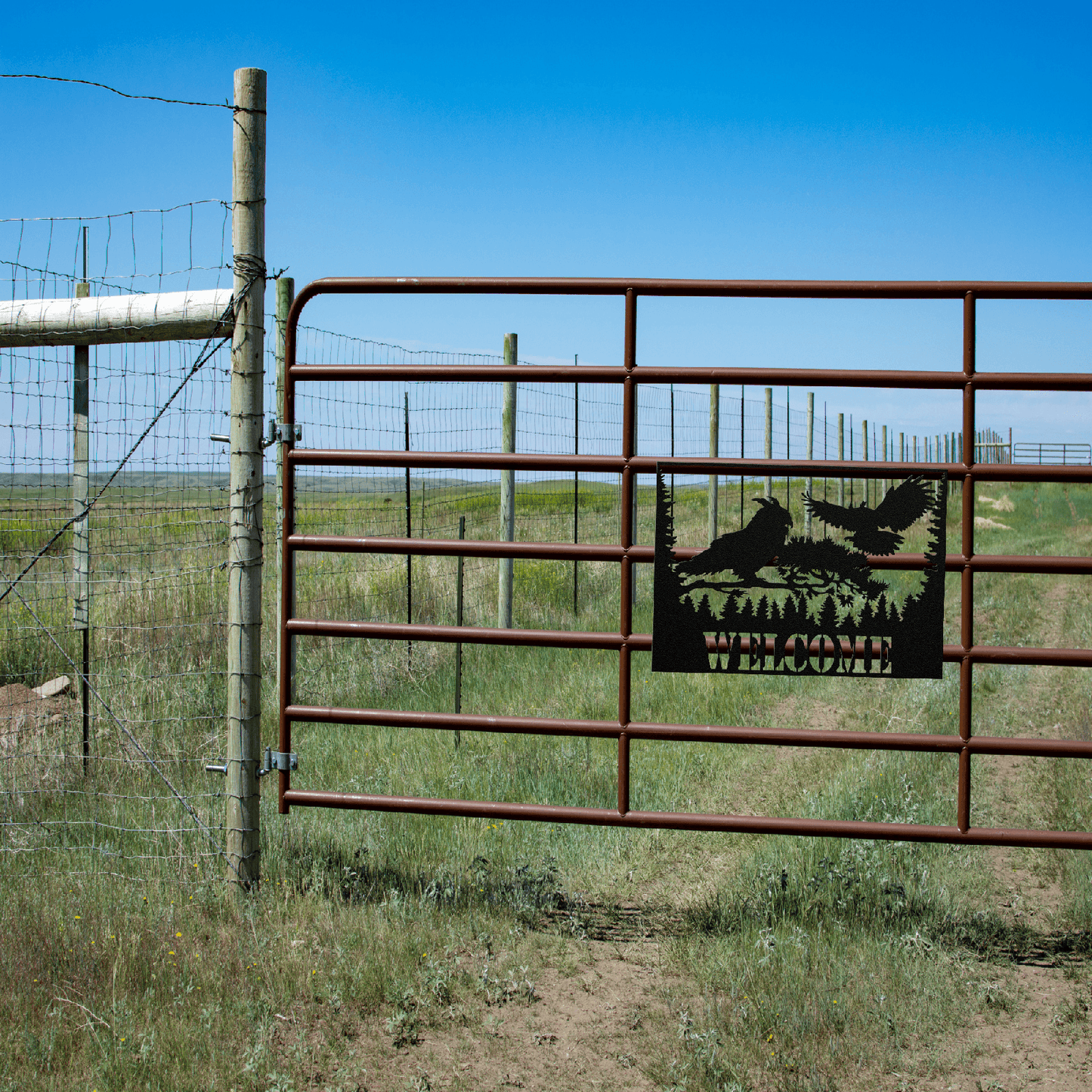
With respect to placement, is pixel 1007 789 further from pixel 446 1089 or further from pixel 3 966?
pixel 3 966

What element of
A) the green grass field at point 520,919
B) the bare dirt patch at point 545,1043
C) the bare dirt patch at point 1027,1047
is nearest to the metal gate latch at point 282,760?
the green grass field at point 520,919

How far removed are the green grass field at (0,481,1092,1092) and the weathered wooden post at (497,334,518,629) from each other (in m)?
1.77

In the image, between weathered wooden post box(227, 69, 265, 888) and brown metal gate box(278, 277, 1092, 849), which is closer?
brown metal gate box(278, 277, 1092, 849)

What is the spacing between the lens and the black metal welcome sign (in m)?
4.05

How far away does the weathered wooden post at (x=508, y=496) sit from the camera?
29.9 feet

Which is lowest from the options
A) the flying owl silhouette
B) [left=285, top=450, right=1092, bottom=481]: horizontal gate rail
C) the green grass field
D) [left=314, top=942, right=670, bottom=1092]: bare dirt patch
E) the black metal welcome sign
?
[left=314, top=942, right=670, bottom=1092]: bare dirt patch

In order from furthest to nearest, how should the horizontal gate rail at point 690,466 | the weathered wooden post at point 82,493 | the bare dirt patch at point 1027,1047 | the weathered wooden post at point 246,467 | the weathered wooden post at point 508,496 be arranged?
1. the weathered wooden post at point 508,496
2. the weathered wooden post at point 82,493
3. the weathered wooden post at point 246,467
4. the horizontal gate rail at point 690,466
5. the bare dirt patch at point 1027,1047

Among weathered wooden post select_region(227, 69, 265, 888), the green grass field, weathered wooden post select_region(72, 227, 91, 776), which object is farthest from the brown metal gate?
weathered wooden post select_region(72, 227, 91, 776)

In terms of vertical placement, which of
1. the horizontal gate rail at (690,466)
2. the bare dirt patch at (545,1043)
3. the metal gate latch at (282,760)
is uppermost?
the horizontal gate rail at (690,466)

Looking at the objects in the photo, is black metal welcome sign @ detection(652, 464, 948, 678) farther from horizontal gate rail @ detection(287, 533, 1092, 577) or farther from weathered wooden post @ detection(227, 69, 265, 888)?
weathered wooden post @ detection(227, 69, 265, 888)

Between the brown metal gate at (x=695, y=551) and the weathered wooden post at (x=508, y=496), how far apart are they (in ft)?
14.9

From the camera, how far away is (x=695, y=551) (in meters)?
4.12

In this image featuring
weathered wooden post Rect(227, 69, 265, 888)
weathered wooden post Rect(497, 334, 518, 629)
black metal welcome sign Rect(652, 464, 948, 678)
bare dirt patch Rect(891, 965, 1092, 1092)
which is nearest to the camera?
bare dirt patch Rect(891, 965, 1092, 1092)

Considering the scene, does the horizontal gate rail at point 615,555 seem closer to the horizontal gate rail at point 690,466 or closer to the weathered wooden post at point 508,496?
the horizontal gate rail at point 690,466
